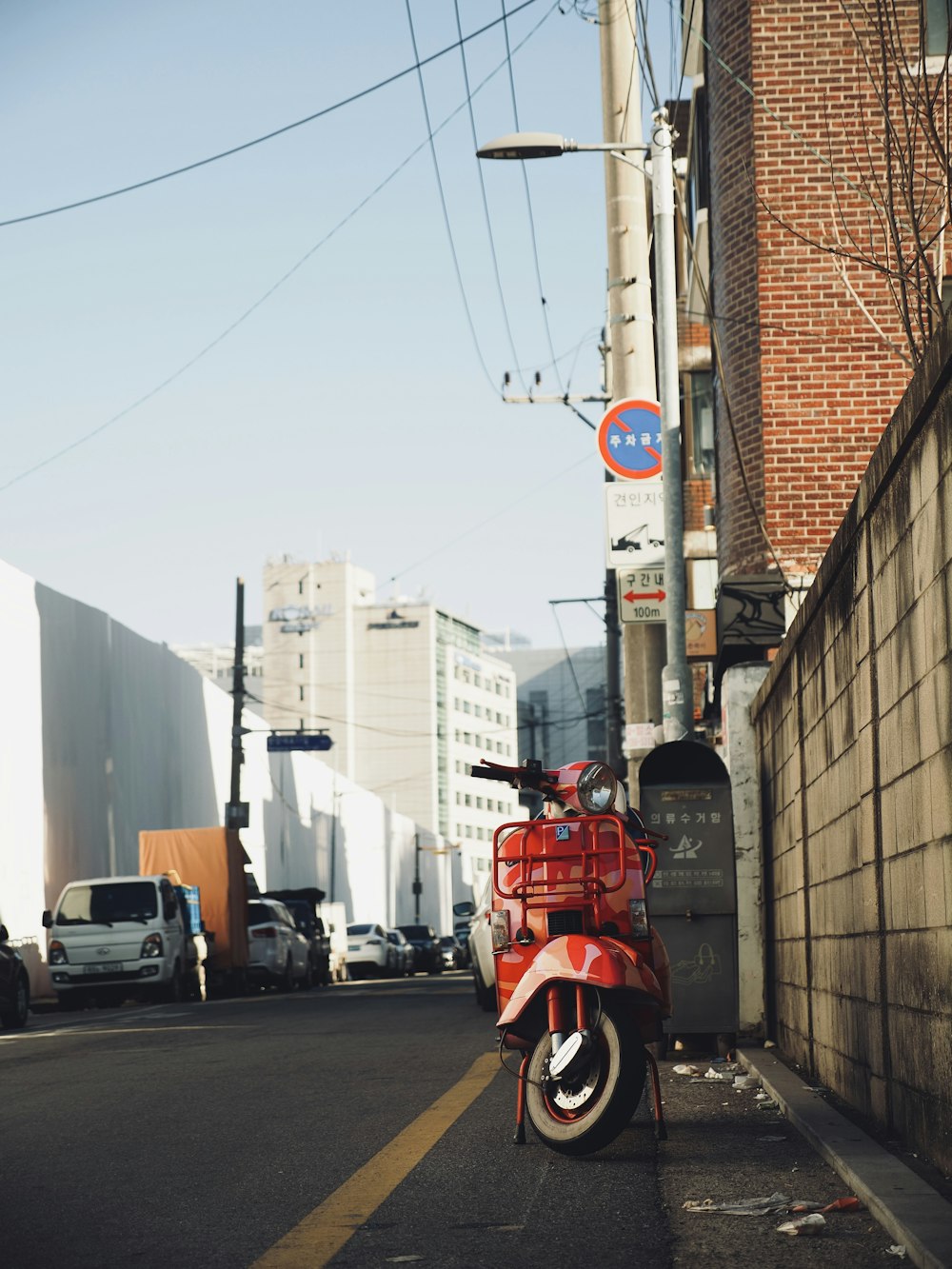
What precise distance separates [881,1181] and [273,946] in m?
27.1

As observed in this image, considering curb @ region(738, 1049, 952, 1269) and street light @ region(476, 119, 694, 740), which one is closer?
curb @ region(738, 1049, 952, 1269)

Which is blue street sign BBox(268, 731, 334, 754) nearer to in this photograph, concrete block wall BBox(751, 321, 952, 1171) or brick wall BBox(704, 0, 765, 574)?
brick wall BBox(704, 0, 765, 574)

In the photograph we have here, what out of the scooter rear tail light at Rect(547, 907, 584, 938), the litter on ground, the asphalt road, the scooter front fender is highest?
the scooter rear tail light at Rect(547, 907, 584, 938)

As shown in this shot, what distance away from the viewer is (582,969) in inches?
277

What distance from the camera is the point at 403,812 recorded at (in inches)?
5610

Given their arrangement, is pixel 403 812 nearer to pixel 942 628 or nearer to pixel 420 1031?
pixel 420 1031

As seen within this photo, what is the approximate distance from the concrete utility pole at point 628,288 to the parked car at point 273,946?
50.3 ft

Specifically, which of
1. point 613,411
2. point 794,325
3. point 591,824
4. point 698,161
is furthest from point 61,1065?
point 698,161

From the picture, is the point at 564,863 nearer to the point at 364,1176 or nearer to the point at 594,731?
the point at 364,1176

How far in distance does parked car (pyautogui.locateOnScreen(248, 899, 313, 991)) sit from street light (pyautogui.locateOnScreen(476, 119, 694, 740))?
56.6ft

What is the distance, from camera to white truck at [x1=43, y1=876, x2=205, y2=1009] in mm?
24938

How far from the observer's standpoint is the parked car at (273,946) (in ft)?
104

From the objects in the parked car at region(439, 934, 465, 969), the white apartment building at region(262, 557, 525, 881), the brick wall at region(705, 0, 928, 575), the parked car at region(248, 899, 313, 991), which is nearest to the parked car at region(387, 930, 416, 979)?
the parked car at region(439, 934, 465, 969)

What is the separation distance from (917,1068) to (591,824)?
1.92 metres
